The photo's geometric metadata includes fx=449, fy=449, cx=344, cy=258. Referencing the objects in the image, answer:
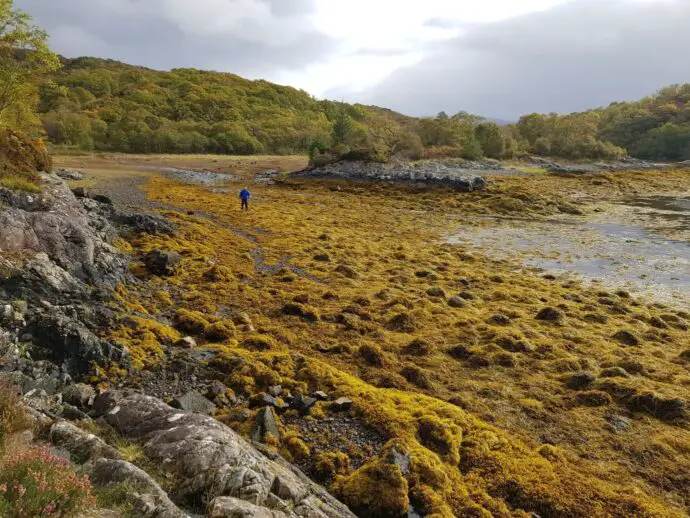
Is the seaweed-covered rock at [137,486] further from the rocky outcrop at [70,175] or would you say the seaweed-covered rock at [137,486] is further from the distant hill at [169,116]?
the distant hill at [169,116]

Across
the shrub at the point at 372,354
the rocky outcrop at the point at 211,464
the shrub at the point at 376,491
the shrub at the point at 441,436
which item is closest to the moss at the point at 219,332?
the shrub at the point at 372,354

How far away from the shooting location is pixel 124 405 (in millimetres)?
8789

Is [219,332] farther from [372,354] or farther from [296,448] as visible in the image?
[296,448]

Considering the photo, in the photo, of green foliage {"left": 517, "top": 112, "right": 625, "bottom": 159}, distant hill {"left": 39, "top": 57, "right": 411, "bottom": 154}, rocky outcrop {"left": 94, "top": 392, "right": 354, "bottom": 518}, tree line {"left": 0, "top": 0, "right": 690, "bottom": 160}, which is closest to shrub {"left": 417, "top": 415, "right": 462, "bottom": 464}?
rocky outcrop {"left": 94, "top": 392, "right": 354, "bottom": 518}

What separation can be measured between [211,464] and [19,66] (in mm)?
42575

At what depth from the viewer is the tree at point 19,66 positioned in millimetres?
28453

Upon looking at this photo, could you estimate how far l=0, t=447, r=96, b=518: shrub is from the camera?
4.44 m

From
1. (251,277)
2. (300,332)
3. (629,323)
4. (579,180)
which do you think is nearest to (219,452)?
(300,332)

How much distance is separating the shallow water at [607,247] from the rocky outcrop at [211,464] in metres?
23.7

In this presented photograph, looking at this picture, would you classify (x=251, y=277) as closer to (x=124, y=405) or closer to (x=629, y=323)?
(x=124, y=405)

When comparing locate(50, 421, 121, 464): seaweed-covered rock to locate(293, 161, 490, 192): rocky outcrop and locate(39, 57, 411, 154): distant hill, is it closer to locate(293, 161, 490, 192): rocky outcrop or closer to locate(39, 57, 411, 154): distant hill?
locate(293, 161, 490, 192): rocky outcrop

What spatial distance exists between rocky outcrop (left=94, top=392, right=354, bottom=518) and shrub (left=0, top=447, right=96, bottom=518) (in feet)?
5.76

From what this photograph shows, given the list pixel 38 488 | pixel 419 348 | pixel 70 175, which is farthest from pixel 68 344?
pixel 70 175

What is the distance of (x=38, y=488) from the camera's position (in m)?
4.63
